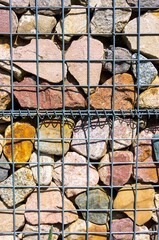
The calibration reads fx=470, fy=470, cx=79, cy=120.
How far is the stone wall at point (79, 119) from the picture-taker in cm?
152

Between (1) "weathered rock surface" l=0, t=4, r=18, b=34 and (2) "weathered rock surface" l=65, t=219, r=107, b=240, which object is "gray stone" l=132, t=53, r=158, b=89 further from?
(2) "weathered rock surface" l=65, t=219, r=107, b=240

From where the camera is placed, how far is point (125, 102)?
1562 millimetres

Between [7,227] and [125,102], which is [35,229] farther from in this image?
[125,102]

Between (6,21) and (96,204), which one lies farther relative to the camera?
(96,204)

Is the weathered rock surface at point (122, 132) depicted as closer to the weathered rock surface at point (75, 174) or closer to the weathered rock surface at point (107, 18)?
the weathered rock surface at point (75, 174)

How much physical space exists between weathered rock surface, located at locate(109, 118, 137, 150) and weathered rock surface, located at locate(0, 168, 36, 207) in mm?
301

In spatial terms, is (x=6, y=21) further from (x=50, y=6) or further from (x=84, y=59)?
(x=84, y=59)

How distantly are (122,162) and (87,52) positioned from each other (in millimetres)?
387

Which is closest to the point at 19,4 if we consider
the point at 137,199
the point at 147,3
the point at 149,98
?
the point at 147,3

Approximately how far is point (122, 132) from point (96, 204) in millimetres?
264

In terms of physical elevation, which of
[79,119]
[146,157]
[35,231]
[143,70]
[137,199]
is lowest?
Result: [35,231]

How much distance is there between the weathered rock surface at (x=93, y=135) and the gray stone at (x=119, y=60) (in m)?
0.17

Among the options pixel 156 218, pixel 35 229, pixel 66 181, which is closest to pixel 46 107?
pixel 66 181

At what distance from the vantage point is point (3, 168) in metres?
1.59
